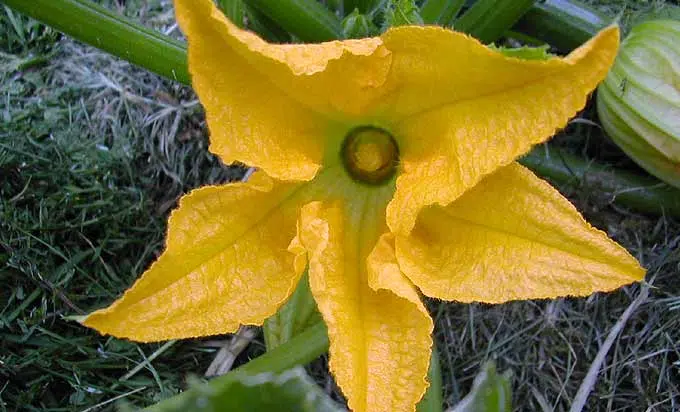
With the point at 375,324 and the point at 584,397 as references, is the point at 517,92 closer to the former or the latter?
the point at 375,324

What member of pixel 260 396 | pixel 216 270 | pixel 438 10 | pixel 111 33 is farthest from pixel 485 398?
pixel 111 33

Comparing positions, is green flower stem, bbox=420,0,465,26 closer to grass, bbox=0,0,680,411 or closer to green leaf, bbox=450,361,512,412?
grass, bbox=0,0,680,411

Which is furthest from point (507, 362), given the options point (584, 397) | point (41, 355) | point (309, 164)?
point (41, 355)

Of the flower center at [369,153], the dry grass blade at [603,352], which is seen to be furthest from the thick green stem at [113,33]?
the dry grass blade at [603,352]

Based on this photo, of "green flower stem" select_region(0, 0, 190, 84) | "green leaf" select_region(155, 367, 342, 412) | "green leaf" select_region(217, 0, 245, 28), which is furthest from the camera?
"green leaf" select_region(217, 0, 245, 28)

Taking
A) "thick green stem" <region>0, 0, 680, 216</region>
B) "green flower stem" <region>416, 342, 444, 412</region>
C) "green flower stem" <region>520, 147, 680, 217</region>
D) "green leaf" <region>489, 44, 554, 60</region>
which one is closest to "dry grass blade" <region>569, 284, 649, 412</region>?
"green flower stem" <region>520, 147, 680, 217</region>

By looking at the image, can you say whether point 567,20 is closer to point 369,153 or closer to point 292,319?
point 369,153

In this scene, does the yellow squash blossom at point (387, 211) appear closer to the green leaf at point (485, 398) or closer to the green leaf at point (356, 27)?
the green leaf at point (485, 398)
